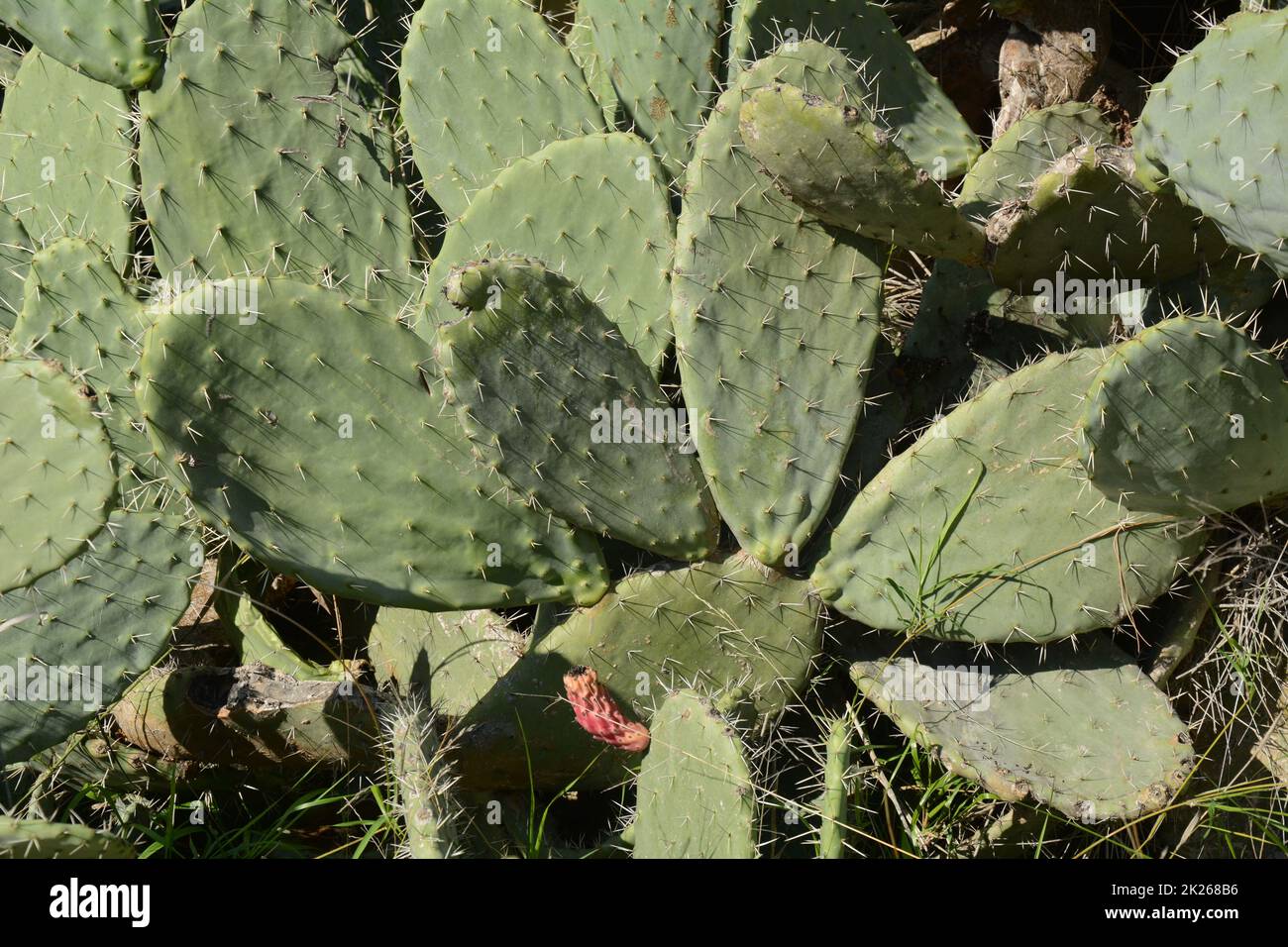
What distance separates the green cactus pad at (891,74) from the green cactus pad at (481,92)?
341 mm

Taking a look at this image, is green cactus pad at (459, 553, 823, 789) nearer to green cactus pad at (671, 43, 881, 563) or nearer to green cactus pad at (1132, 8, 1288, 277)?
green cactus pad at (671, 43, 881, 563)

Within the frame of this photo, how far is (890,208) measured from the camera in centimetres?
192

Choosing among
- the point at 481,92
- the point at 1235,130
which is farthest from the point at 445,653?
the point at 1235,130

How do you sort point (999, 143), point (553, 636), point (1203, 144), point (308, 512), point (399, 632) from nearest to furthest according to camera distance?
point (1203, 144) < point (308, 512) < point (553, 636) < point (999, 143) < point (399, 632)

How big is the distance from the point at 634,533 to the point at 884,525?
41 cm

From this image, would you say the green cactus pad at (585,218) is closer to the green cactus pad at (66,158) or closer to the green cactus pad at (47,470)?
the green cactus pad at (47,470)

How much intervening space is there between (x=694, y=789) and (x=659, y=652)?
32cm

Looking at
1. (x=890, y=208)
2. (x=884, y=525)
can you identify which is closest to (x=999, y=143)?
(x=890, y=208)

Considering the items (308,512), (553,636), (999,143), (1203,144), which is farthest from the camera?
(999,143)

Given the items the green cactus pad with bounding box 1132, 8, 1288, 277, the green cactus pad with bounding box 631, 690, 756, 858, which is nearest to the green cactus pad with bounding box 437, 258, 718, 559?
the green cactus pad with bounding box 631, 690, 756, 858

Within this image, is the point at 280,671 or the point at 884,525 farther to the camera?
the point at 280,671

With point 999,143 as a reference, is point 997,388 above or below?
below

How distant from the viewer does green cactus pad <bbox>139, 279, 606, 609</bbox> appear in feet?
5.99

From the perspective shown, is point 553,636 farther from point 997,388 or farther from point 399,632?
point 997,388
